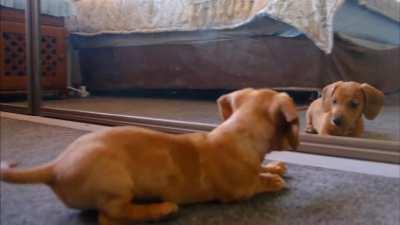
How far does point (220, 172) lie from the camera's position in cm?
65

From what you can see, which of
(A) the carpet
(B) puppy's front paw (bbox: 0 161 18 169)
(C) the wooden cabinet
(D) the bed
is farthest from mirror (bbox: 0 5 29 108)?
(B) puppy's front paw (bbox: 0 161 18 169)

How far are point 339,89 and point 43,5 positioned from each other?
1.14 metres

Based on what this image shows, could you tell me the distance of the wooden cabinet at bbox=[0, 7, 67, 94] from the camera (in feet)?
4.72

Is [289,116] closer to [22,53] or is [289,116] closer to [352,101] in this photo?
[352,101]

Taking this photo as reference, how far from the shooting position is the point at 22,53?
1.65 m

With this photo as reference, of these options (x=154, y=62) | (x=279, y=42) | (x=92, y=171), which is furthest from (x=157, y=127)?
(x=154, y=62)

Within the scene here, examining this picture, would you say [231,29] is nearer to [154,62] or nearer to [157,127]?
[154,62]

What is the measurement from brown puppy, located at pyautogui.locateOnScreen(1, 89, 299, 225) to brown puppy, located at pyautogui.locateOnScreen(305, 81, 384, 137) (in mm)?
486

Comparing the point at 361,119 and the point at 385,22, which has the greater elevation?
the point at 385,22

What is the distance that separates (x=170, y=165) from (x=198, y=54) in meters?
1.70

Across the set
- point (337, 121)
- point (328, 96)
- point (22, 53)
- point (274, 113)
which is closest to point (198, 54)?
point (22, 53)

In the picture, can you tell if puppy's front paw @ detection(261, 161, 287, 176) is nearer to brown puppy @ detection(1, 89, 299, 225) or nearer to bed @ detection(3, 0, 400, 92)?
brown puppy @ detection(1, 89, 299, 225)

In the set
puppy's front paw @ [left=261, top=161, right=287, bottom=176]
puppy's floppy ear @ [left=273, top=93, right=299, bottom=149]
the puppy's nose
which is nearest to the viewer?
Answer: puppy's floppy ear @ [left=273, top=93, right=299, bottom=149]

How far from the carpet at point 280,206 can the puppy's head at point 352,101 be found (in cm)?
44
